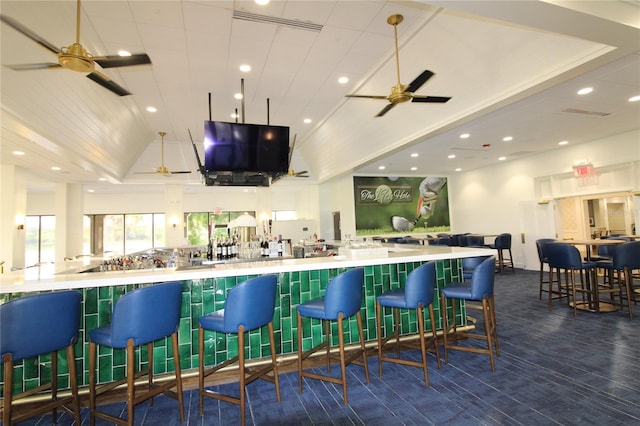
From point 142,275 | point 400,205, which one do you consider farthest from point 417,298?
point 400,205

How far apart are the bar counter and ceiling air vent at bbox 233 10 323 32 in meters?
2.96

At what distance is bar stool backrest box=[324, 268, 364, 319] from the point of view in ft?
8.11

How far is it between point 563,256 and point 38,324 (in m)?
6.07

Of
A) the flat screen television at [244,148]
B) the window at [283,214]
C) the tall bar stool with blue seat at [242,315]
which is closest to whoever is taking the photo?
the tall bar stool with blue seat at [242,315]

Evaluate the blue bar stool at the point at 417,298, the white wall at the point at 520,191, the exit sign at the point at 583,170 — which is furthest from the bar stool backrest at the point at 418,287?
the exit sign at the point at 583,170

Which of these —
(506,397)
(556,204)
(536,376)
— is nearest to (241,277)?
(506,397)

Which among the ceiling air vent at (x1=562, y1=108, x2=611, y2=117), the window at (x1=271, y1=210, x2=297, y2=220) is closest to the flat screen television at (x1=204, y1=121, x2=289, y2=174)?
the ceiling air vent at (x1=562, y1=108, x2=611, y2=117)

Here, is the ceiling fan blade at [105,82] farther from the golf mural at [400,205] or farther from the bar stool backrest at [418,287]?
→ the golf mural at [400,205]

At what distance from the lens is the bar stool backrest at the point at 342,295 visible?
2.47 m

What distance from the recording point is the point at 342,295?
2506 millimetres

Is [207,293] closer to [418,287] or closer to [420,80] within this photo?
[418,287]

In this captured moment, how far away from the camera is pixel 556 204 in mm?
8352

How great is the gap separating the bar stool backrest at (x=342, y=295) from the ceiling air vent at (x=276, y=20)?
3196 millimetres

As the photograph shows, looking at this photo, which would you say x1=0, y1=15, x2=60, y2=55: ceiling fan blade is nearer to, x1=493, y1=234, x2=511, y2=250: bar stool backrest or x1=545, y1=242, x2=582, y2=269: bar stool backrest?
x1=545, y1=242, x2=582, y2=269: bar stool backrest
